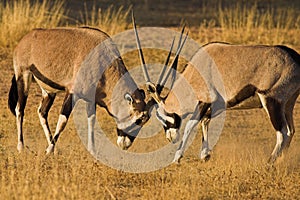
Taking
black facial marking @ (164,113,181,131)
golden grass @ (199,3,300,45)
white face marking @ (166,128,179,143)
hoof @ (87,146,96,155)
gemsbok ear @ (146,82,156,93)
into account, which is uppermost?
gemsbok ear @ (146,82,156,93)

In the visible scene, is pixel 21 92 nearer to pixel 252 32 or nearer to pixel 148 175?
pixel 148 175

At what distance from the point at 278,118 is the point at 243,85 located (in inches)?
20.8

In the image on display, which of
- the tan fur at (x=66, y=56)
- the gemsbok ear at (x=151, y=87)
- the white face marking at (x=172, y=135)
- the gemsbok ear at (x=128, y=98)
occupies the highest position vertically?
the tan fur at (x=66, y=56)

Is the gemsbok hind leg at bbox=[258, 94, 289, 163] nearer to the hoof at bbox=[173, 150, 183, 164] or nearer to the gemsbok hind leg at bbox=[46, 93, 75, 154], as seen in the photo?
the hoof at bbox=[173, 150, 183, 164]

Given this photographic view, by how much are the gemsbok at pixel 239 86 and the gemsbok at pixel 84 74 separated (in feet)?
1.12

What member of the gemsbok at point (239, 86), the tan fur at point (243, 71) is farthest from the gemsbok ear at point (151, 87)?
the tan fur at point (243, 71)

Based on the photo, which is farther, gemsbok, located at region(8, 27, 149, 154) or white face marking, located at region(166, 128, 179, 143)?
white face marking, located at region(166, 128, 179, 143)

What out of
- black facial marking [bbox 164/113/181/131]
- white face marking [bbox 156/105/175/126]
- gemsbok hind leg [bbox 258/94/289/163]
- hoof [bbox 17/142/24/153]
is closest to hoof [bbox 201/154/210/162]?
black facial marking [bbox 164/113/181/131]

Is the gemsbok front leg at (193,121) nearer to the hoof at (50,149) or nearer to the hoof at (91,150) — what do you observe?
the hoof at (91,150)

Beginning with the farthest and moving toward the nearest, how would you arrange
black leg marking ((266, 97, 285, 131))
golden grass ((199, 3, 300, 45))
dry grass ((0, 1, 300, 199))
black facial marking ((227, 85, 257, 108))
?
golden grass ((199, 3, 300, 45)), black facial marking ((227, 85, 257, 108)), black leg marking ((266, 97, 285, 131)), dry grass ((0, 1, 300, 199))

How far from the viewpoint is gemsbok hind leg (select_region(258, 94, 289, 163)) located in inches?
378

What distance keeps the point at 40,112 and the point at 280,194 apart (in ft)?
12.0

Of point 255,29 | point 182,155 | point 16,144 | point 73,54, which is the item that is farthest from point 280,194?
point 255,29

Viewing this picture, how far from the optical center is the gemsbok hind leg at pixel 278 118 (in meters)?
9.59
